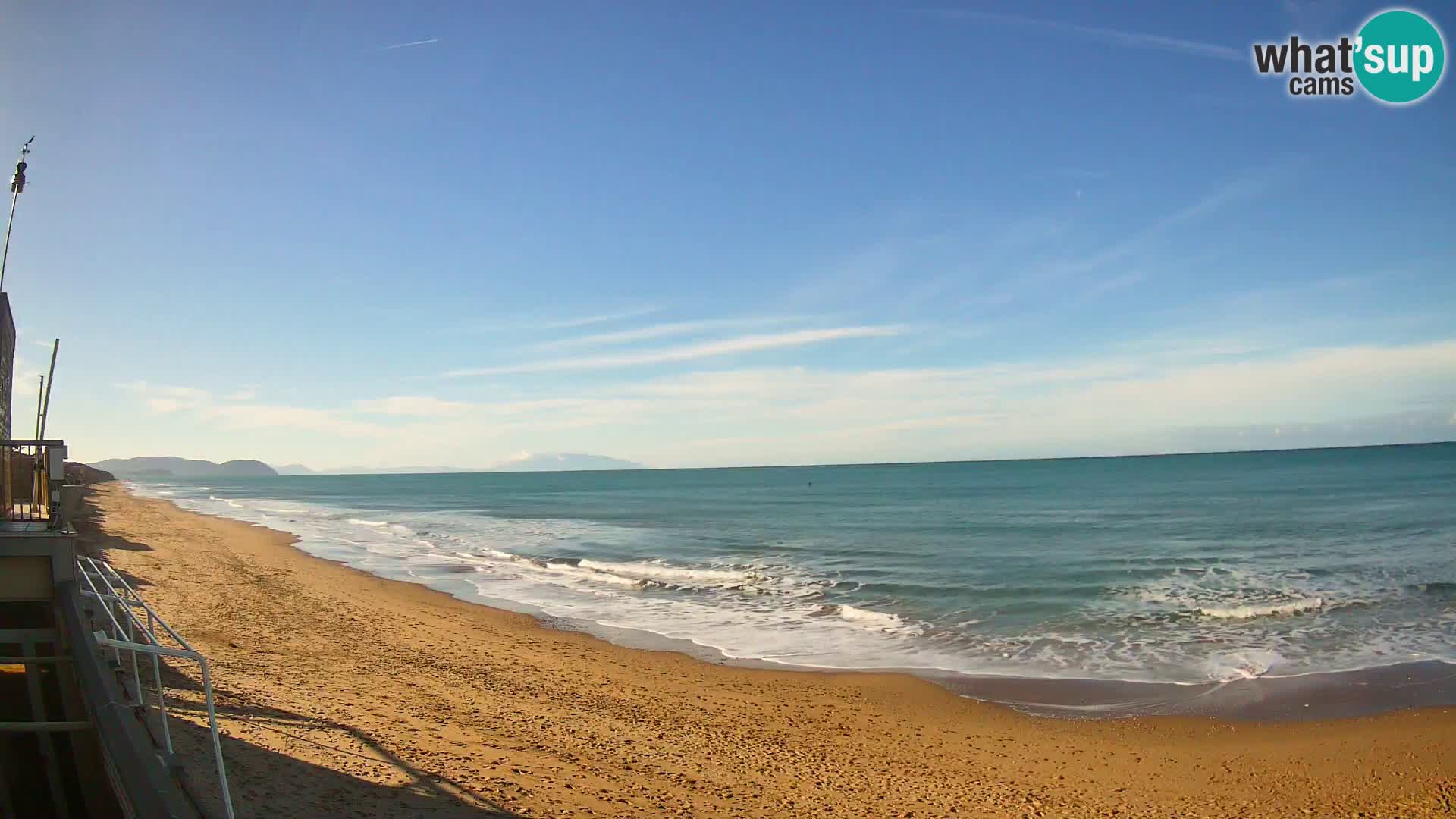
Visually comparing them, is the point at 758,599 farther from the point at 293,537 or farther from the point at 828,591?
the point at 293,537

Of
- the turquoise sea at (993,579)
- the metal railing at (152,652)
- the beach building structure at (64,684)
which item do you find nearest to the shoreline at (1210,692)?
the turquoise sea at (993,579)

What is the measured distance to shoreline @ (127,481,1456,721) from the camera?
1072 centimetres

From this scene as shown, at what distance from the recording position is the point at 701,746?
9.27 metres

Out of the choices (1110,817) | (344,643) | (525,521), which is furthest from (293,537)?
(1110,817)

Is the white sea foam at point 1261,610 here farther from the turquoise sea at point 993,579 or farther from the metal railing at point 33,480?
the metal railing at point 33,480

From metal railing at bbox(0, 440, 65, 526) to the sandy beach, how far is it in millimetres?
2739

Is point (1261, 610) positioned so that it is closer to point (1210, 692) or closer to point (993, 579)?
point (993, 579)

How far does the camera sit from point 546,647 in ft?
47.6

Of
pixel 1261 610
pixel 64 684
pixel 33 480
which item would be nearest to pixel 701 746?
pixel 64 684

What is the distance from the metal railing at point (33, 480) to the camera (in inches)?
367

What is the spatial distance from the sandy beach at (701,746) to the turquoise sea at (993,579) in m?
2.38

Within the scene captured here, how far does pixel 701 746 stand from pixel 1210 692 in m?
7.77

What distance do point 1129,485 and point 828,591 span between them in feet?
233

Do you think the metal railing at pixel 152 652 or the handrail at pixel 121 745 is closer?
the metal railing at pixel 152 652
